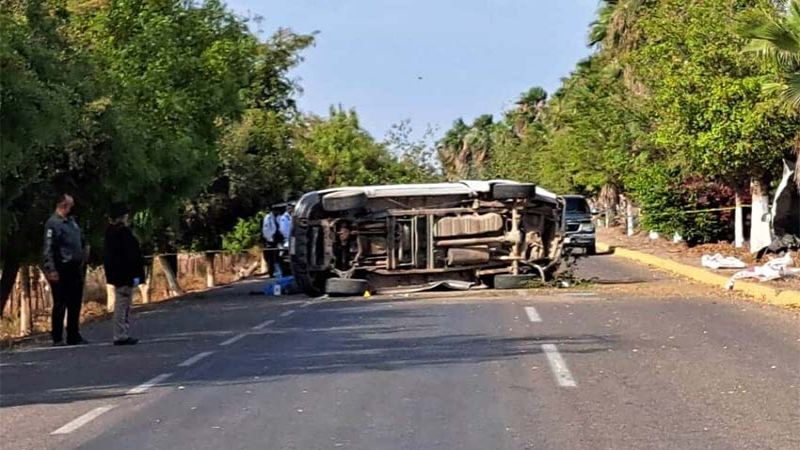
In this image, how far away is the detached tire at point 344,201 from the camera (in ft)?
82.0

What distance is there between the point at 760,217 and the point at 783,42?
1243cm

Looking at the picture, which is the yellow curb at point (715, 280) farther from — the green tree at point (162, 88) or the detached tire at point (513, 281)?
the green tree at point (162, 88)

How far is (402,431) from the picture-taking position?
31.6 feet

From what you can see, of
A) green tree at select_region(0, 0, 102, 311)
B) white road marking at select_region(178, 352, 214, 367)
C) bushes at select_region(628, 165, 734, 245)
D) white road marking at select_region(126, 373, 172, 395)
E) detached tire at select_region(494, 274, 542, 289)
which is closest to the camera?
white road marking at select_region(126, 373, 172, 395)

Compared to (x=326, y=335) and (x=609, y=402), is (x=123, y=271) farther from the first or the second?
(x=609, y=402)

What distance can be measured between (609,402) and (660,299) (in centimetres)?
1185

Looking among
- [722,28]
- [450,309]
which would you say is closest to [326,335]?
[450,309]

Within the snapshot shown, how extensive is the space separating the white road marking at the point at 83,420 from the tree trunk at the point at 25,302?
15.4 meters

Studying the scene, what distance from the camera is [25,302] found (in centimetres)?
2672

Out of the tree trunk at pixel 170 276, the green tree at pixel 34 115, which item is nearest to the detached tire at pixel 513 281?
the green tree at pixel 34 115

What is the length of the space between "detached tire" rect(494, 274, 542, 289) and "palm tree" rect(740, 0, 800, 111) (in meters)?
5.88

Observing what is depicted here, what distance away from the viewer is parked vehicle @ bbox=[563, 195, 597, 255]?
42.6 m

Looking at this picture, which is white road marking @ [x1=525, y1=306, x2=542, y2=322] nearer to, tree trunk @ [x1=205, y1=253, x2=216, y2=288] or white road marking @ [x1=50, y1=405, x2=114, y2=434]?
white road marking @ [x1=50, y1=405, x2=114, y2=434]

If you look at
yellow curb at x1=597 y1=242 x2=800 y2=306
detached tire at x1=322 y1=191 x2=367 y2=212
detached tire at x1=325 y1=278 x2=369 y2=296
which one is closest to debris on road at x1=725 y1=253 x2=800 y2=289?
yellow curb at x1=597 y1=242 x2=800 y2=306
